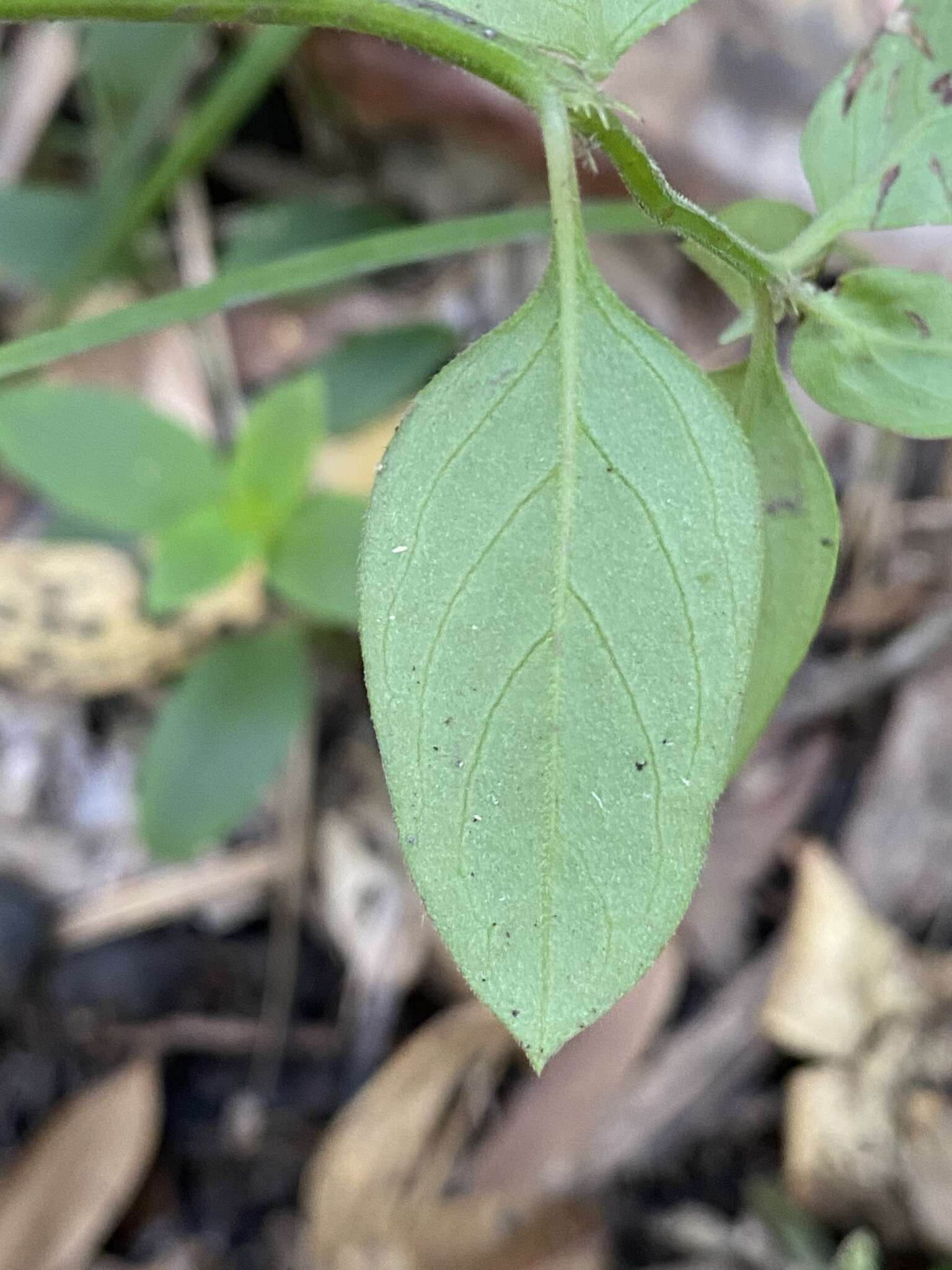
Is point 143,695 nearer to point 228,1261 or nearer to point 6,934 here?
point 6,934

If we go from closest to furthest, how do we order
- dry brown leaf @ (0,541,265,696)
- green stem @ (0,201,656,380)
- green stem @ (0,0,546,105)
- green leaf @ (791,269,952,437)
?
green stem @ (0,0,546,105) → green leaf @ (791,269,952,437) → green stem @ (0,201,656,380) → dry brown leaf @ (0,541,265,696)

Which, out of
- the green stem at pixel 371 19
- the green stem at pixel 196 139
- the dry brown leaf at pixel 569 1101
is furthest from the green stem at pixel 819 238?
the dry brown leaf at pixel 569 1101

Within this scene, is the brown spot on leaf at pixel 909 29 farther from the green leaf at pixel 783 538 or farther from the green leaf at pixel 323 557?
the green leaf at pixel 323 557

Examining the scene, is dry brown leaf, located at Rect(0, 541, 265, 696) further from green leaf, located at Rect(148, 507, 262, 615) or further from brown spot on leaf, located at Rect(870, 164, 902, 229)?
brown spot on leaf, located at Rect(870, 164, 902, 229)

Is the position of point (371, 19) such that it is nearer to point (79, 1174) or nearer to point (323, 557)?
point (323, 557)

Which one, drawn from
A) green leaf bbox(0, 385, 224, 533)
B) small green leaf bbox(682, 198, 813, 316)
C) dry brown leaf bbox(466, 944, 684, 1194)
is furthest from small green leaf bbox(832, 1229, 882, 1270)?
green leaf bbox(0, 385, 224, 533)

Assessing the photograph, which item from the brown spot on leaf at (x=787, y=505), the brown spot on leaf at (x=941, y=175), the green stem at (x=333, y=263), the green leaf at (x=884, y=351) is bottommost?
the brown spot on leaf at (x=787, y=505)

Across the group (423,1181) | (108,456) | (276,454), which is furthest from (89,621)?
(423,1181)
